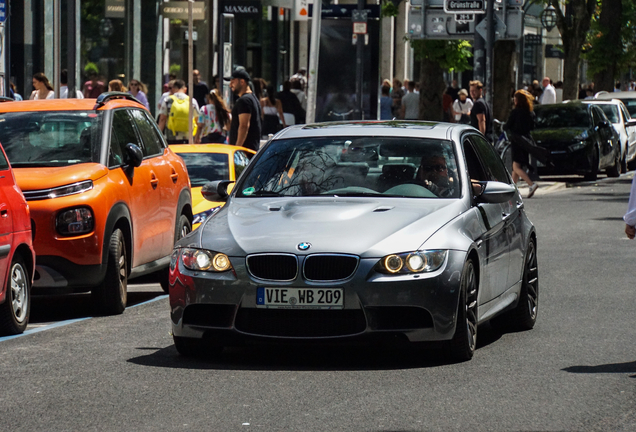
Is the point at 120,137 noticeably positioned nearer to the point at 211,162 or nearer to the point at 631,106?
the point at 211,162

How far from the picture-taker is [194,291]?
25.6 ft

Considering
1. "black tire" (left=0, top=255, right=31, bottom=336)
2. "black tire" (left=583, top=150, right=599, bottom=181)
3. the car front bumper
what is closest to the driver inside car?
the car front bumper

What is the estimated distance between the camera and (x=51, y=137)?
10883 mm

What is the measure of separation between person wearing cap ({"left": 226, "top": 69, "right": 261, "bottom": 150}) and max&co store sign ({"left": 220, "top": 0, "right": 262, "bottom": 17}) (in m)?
17.6

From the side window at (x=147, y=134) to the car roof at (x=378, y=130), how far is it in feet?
8.98

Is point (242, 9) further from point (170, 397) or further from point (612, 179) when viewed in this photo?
point (170, 397)

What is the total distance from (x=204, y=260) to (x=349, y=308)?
888 millimetres

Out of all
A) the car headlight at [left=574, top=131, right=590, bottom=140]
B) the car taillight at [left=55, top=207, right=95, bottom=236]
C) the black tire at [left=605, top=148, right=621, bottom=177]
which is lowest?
the black tire at [left=605, top=148, right=621, bottom=177]

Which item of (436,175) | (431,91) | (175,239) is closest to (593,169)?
(431,91)

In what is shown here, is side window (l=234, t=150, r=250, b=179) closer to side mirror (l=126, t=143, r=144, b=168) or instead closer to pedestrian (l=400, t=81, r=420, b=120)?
side mirror (l=126, t=143, r=144, b=168)

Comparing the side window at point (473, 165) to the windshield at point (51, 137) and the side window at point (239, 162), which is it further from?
the side window at point (239, 162)

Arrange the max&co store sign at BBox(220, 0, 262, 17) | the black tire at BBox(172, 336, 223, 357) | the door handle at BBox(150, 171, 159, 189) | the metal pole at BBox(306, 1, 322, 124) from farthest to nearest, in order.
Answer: the max&co store sign at BBox(220, 0, 262, 17) → the metal pole at BBox(306, 1, 322, 124) → the door handle at BBox(150, 171, 159, 189) → the black tire at BBox(172, 336, 223, 357)

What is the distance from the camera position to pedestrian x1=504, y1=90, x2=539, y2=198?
24094mm

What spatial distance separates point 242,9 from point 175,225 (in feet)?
77.3
